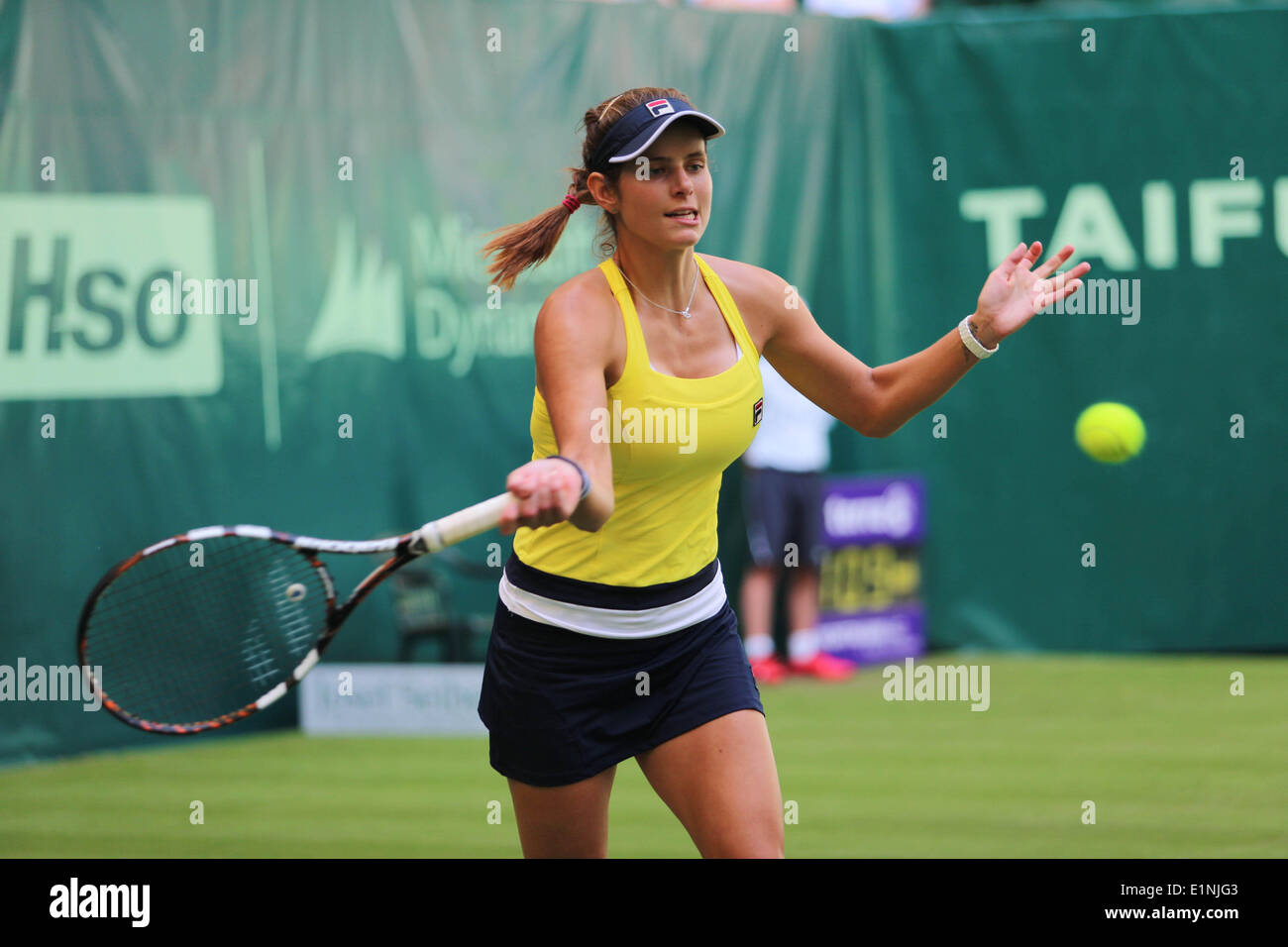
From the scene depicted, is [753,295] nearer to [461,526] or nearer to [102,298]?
[461,526]

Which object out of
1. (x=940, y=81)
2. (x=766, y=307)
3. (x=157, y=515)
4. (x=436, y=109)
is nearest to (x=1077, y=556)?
(x=940, y=81)

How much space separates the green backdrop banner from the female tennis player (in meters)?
3.81

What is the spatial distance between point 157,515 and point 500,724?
12.8 ft

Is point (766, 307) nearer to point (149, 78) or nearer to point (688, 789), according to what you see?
point (688, 789)

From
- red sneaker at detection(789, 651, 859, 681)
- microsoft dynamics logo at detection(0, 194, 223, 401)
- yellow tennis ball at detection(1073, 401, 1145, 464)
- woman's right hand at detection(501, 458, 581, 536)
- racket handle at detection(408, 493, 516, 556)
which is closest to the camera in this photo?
woman's right hand at detection(501, 458, 581, 536)

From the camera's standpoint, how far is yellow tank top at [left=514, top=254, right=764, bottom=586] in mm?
3023

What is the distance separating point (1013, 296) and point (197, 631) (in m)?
3.82

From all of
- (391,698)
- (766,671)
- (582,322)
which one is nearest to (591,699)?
(582,322)

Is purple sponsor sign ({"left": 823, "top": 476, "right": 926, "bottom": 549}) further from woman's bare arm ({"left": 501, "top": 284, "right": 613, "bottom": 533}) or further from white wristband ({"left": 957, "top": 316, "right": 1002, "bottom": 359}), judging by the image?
woman's bare arm ({"left": 501, "top": 284, "right": 613, "bottom": 533})

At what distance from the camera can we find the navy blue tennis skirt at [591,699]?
3082 millimetres

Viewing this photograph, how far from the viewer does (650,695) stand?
312 centimetres

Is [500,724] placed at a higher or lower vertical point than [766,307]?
lower

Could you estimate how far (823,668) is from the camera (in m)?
7.91

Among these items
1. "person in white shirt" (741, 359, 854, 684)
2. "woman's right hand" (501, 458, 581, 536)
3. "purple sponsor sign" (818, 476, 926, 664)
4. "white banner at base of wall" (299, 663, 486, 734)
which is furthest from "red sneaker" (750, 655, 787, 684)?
"woman's right hand" (501, 458, 581, 536)
